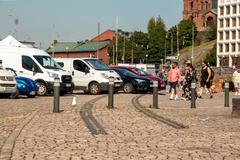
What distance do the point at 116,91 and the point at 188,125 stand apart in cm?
2054

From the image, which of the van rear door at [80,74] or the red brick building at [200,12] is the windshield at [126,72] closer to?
the van rear door at [80,74]

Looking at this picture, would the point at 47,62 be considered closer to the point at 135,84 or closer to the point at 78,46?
the point at 135,84

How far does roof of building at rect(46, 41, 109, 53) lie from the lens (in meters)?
174

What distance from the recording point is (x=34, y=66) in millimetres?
29469

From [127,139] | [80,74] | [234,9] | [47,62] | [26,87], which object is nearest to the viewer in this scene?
[127,139]

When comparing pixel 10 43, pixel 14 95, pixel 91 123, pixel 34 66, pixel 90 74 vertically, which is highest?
pixel 10 43

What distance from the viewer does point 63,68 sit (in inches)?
1288

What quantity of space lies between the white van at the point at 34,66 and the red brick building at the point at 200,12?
138520 mm

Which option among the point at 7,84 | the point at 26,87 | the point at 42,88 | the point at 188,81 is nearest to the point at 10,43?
the point at 42,88

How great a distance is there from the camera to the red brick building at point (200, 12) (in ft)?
551

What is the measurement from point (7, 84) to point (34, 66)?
3868 millimetres

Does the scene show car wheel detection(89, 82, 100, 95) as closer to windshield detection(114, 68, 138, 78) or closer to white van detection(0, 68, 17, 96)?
windshield detection(114, 68, 138, 78)

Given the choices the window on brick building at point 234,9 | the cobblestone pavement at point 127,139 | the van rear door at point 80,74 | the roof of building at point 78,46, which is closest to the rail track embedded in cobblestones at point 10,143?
the cobblestone pavement at point 127,139

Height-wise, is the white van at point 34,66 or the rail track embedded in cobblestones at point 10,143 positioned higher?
the white van at point 34,66
